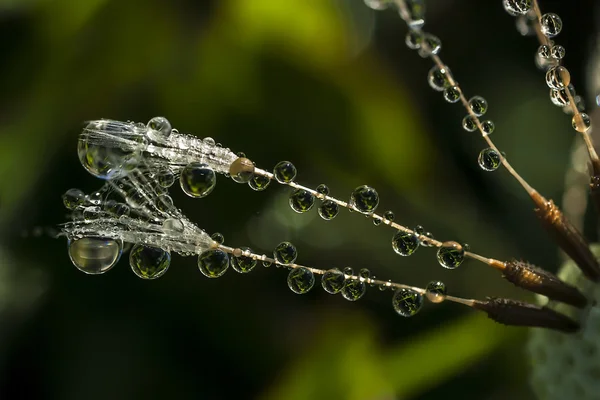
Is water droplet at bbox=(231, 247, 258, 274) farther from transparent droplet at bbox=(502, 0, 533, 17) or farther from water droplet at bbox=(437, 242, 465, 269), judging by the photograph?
transparent droplet at bbox=(502, 0, 533, 17)

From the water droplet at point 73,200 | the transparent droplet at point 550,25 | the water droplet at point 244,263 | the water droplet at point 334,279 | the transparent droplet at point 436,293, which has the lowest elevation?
the water droplet at point 73,200

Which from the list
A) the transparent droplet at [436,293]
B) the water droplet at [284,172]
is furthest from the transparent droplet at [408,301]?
the water droplet at [284,172]

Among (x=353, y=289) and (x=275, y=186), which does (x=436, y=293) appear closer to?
(x=353, y=289)

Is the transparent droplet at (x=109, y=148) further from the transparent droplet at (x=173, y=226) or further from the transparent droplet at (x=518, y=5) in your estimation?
the transparent droplet at (x=518, y=5)

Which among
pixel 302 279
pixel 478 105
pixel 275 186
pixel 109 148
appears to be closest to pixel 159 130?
pixel 109 148

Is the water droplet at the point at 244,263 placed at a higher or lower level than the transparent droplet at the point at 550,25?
lower

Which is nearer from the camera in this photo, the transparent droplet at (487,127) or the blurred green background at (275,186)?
the transparent droplet at (487,127)

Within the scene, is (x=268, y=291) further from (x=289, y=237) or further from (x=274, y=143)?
(x=274, y=143)

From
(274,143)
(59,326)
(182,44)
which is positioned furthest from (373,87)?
(59,326)
